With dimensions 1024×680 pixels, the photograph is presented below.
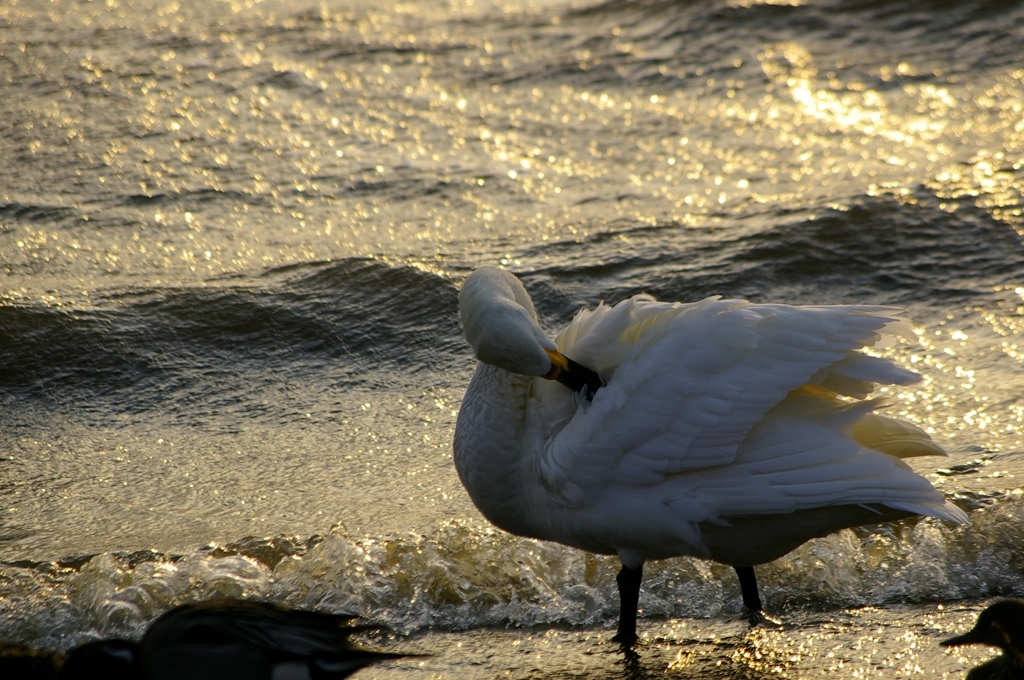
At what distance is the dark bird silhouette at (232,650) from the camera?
10.8ft

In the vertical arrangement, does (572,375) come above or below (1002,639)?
above

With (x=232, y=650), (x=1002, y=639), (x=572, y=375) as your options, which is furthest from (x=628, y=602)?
(x=232, y=650)

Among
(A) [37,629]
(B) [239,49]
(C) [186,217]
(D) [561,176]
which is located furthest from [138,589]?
(B) [239,49]

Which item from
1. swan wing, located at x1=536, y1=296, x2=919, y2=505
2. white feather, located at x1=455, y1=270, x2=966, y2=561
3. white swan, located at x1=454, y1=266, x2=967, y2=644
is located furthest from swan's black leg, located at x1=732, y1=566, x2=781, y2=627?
swan wing, located at x1=536, y1=296, x2=919, y2=505

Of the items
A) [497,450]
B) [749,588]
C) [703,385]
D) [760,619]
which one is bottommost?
[760,619]

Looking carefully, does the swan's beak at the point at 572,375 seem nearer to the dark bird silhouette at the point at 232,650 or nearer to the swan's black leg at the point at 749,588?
the swan's black leg at the point at 749,588

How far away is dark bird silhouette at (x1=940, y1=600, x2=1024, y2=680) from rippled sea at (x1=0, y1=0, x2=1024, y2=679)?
0.73 feet

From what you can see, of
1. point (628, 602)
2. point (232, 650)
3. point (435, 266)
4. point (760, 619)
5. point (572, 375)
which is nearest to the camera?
point (232, 650)

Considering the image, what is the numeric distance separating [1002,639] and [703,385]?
1206 mm

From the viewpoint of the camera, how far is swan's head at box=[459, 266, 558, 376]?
152 inches

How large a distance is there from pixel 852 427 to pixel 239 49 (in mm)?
8736

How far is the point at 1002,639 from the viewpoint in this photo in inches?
140

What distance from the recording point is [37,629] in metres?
4.26

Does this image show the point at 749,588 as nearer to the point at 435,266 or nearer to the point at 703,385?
the point at 703,385
